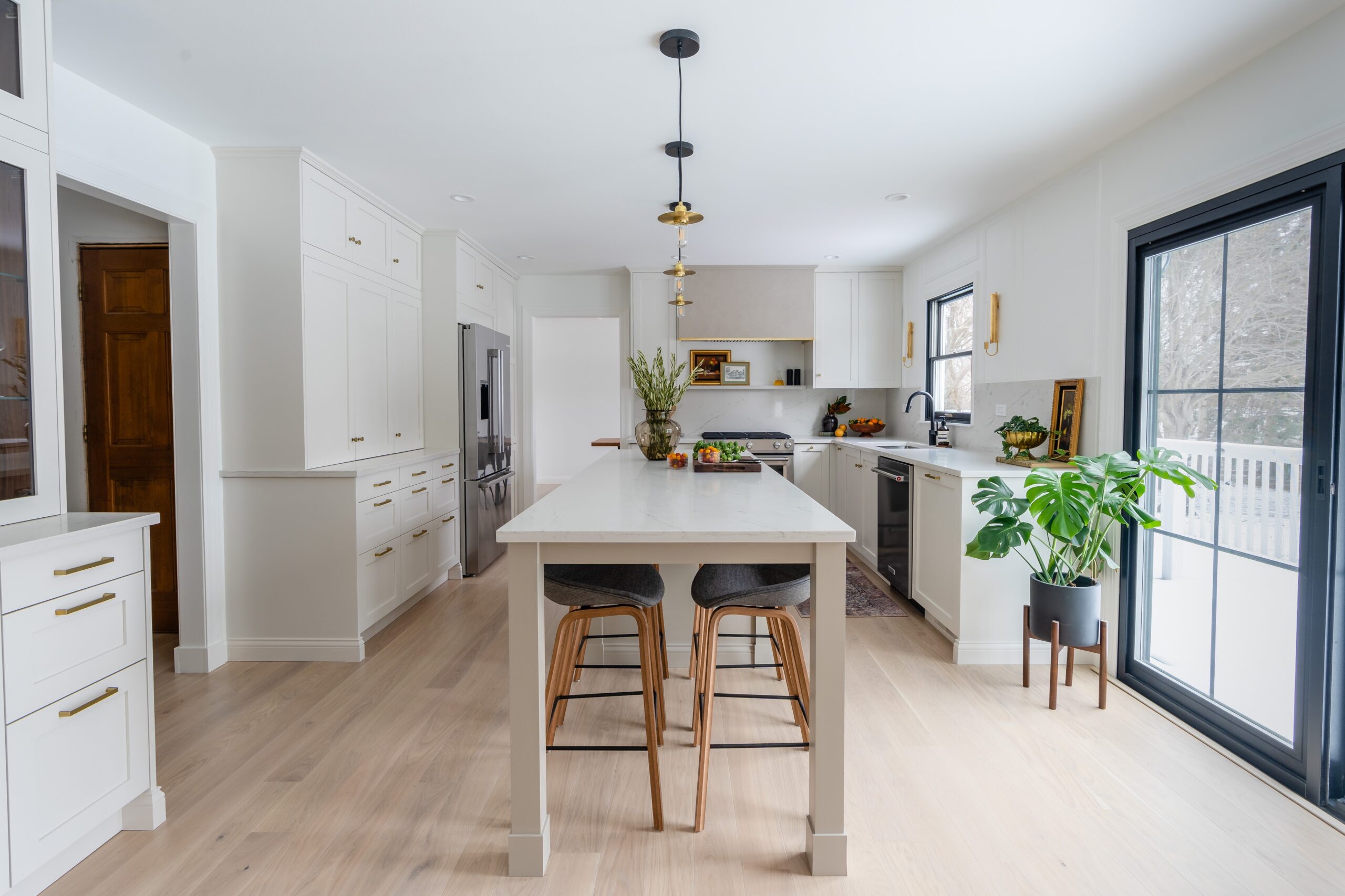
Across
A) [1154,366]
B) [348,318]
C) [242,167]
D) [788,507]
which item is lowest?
[788,507]

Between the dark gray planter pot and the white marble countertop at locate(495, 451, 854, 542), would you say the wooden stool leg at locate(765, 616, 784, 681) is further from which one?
the dark gray planter pot

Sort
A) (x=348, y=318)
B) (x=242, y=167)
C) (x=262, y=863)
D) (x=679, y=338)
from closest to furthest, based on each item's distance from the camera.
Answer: (x=262, y=863) < (x=242, y=167) < (x=348, y=318) < (x=679, y=338)

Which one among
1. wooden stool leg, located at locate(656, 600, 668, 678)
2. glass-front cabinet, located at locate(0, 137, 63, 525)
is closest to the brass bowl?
wooden stool leg, located at locate(656, 600, 668, 678)

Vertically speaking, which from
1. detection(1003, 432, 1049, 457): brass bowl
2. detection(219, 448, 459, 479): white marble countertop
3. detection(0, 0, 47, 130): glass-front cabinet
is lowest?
detection(219, 448, 459, 479): white marble countertop

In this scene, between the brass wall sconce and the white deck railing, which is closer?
the white deck railing

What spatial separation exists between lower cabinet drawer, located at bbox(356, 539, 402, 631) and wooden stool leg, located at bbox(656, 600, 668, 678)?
4.94ft

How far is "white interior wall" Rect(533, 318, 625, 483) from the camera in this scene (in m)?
9.26

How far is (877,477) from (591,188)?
2494 millimetres

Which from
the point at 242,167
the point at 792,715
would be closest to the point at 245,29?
the point at 242,167

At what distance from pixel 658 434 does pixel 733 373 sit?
2789mm

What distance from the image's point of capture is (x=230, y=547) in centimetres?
Result: 315

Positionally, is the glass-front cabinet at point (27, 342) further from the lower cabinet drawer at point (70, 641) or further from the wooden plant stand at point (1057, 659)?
the wooden plant stand at point (1057, 659)

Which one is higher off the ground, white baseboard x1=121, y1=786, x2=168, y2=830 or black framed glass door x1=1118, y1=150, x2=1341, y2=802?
black framed glass door x1=1118, y1=150, x2=1341, y2=802

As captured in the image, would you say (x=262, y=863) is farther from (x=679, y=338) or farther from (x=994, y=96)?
(x=679, y=338)
